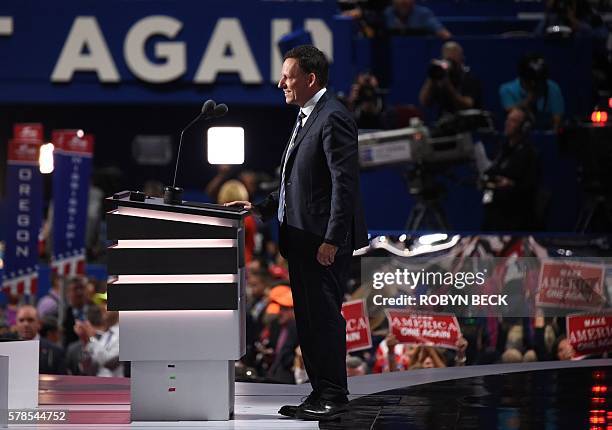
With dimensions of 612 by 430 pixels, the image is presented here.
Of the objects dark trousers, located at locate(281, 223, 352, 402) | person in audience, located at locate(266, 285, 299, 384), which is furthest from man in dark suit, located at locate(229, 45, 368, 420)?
person in audience, located at locate(266, 285, 299, 384)

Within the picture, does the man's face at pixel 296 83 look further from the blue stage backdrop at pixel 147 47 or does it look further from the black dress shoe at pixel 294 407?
the blue stage backdrop at pixel 147 47

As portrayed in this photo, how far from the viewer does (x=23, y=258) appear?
10609mm

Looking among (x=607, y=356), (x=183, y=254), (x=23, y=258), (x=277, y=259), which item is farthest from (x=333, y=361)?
(x=23, y=258)

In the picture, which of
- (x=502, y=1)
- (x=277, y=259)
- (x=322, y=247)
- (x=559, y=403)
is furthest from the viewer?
(x=502, y=1)

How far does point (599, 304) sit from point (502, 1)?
6.67 meters

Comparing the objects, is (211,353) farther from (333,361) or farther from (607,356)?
(607,356)

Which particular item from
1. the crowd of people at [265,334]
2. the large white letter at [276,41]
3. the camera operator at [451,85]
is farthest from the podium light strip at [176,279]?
the large white letter at [276,41]

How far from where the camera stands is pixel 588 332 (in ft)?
20.6

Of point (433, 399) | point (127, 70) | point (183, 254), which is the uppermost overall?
point (127, 70)

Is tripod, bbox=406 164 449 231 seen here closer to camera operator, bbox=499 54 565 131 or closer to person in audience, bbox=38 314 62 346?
camera operator, bbox=499 54 565 131

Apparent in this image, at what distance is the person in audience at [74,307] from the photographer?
31.1 ft

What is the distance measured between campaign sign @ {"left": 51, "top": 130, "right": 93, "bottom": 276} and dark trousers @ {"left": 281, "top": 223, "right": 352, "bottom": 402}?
6.42m

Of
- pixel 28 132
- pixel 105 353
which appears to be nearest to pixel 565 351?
pixel 105 353

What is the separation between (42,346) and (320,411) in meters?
4.41
